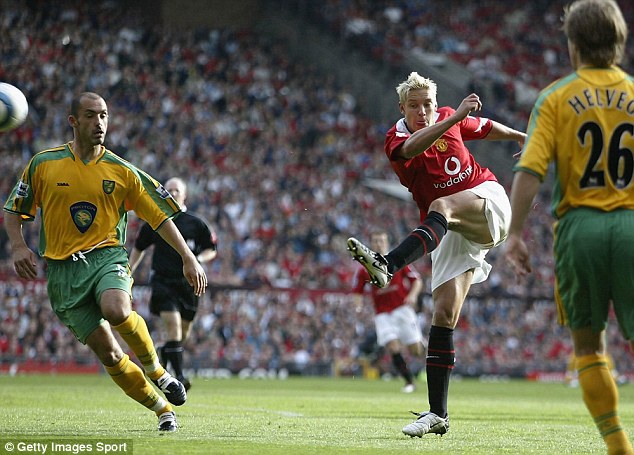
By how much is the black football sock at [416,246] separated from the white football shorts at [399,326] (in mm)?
10091

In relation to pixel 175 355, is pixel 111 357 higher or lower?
higher

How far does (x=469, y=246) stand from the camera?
7777mm

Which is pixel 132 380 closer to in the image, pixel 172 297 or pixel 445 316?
pixel 445 316

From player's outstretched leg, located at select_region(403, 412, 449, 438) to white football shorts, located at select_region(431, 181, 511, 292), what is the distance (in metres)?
1.01

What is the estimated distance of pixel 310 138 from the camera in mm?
30516

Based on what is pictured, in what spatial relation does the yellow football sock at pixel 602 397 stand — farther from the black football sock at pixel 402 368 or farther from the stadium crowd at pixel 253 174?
the stadium crowd at pixel 253 174

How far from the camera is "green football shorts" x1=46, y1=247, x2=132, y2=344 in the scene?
7.02 meters

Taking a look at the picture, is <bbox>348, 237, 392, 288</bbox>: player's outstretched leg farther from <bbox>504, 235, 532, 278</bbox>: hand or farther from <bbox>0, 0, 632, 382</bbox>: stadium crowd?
<bbox>0, 0, 632, 382</bbox>: stadium crowd

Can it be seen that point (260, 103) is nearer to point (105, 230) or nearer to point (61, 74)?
point (61, 74)

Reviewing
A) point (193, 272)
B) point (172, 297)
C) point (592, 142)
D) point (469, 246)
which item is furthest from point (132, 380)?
point (172, 297)

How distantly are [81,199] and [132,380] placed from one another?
4.41 feet

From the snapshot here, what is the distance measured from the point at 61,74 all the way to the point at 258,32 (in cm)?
860

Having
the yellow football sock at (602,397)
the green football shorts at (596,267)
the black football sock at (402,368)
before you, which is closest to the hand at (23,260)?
the green football shorts at (596,267)

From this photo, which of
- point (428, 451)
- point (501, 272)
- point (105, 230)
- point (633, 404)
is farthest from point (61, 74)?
point (428, 451)
